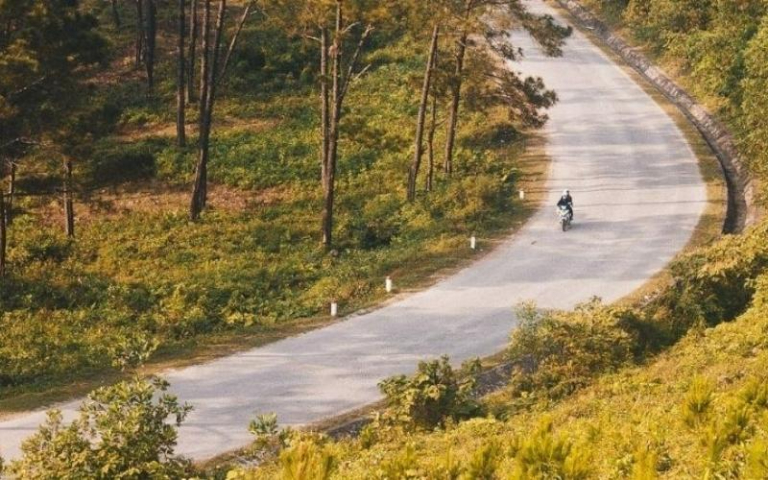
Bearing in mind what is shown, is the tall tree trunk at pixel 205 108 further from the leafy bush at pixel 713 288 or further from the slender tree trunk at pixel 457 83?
the leafy bush at pixel 713 288

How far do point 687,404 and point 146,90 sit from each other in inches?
1772

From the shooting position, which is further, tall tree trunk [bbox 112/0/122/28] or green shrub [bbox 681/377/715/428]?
tall tree trunk [bbox 112/0/122/28]

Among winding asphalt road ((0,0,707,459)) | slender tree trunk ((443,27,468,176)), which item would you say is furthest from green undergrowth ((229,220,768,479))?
slender tree trunk ((443,27,468,176))

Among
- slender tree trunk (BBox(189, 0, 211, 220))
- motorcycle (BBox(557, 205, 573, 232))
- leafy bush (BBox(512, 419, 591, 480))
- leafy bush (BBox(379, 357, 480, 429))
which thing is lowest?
leafy bush (BBox(379, 357, 480, 429))

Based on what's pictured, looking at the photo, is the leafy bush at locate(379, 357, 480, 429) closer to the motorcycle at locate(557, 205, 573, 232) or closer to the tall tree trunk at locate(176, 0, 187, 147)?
the motorcycle at locate(557, 205, 573, 232)

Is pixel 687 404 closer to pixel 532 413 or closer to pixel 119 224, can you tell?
pixel 532 413

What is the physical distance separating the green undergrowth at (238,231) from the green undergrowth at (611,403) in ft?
17.2

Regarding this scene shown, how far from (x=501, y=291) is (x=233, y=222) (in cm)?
1446

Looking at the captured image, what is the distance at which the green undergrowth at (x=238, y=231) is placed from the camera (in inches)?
968

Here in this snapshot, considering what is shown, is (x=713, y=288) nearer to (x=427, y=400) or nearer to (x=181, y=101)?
(x=427, y=400)

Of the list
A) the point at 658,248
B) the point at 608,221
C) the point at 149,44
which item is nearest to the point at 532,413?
the point at 658,248

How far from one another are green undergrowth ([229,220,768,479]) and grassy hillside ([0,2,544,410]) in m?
5.20

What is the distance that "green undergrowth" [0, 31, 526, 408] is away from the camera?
80.7 ft

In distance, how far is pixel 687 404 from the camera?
34.2 ft
